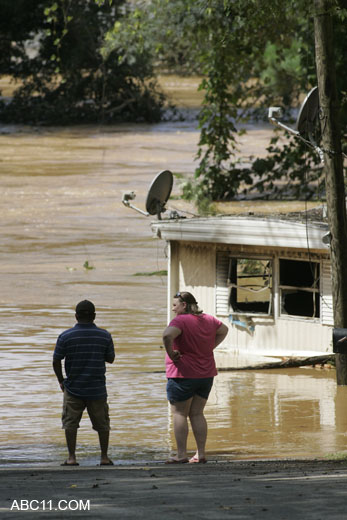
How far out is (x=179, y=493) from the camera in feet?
23.0

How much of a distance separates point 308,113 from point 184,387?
8692mm

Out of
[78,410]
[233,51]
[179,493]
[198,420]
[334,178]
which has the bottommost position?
[198,420]

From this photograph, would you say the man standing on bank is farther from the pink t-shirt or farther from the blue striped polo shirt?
the pink t-shirt

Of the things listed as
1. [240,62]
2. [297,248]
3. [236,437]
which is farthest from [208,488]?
[240,62]

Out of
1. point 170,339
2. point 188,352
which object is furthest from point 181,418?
point 170,339

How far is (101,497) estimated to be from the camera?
684 centimetres

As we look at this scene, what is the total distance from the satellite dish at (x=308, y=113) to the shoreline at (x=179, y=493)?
8.89m

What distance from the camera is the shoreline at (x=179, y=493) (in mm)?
6191

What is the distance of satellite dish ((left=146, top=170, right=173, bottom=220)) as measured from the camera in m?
18.6

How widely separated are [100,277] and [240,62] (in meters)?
7.31

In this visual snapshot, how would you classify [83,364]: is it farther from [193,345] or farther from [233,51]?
[233,51]

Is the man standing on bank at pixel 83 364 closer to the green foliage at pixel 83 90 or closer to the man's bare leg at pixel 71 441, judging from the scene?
the man's bare leg at pixel 71 441

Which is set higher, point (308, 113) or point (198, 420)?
point (308, 113)

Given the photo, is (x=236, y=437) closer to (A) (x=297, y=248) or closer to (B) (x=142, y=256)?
(A) (x=297, y=248)
